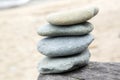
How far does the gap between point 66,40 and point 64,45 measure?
6 centimetres

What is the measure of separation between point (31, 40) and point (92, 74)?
14.1 feet

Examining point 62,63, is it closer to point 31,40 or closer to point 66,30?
point 66,30

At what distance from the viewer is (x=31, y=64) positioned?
548cm

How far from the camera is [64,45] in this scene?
2506mm

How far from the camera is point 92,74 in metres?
2.57

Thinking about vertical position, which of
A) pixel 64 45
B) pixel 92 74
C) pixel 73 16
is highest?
pixel 73 16

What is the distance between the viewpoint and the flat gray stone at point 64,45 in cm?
250

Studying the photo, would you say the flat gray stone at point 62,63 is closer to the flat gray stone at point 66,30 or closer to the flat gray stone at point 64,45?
the flat gray stone at point 64,45

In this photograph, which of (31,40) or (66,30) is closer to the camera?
(66,30)

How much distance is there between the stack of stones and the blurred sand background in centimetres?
235

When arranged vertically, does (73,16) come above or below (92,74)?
above

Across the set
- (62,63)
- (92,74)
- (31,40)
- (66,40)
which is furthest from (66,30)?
(31,40)

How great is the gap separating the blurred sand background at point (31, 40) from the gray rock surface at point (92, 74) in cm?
227

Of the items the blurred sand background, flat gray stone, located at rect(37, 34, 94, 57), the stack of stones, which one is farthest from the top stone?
the blurred sand background
